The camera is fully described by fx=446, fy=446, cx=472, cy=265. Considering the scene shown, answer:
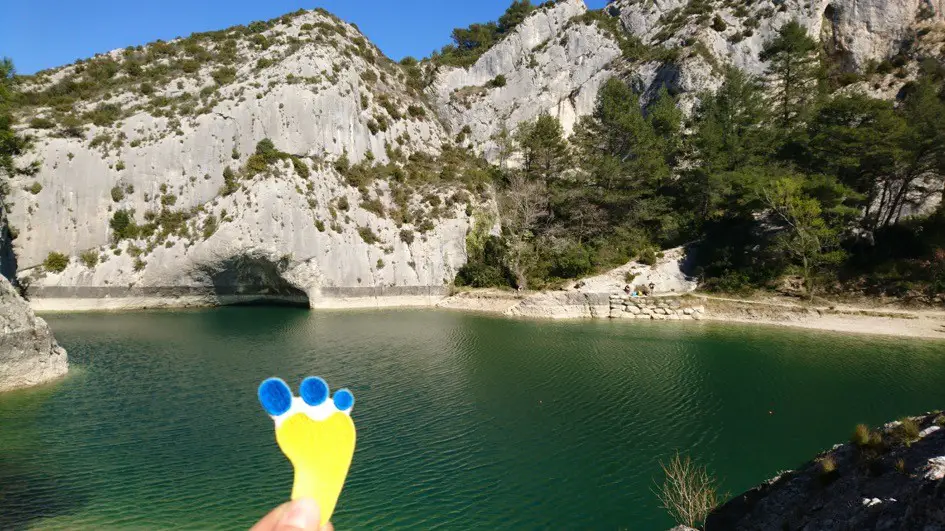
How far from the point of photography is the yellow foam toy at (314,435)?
204 centimetres

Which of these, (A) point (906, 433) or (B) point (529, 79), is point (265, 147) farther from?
(A) point (906, 433)

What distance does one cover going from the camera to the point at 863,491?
534 centimetres

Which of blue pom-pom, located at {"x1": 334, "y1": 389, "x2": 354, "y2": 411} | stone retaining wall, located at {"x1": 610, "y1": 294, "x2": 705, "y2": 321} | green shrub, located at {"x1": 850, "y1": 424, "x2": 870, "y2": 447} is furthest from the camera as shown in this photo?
stone retaining wall, located at {"x1": 610, "y1": 294, "x2": 705, "y2": 321}

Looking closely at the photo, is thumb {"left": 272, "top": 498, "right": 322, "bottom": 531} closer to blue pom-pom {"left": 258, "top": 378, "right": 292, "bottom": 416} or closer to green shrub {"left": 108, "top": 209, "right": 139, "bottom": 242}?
blue pom-pom {"left": 258, "top": 378, "right": 292, "bottom": 416}

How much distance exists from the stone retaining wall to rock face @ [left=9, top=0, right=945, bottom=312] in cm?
1798

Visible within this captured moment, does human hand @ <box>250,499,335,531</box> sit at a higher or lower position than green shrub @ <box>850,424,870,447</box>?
higher

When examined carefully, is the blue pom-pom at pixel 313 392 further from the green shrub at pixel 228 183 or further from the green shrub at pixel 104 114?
the green shrub at pixel 104 114

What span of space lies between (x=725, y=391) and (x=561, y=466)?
31.7 feet

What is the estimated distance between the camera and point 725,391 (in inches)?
675

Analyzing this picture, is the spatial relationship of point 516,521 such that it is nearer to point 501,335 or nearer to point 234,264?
point 501,335

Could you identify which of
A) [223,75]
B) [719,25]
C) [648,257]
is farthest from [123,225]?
[719,25]

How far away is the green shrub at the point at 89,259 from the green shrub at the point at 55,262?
1.24 m

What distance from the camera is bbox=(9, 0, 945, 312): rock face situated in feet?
127

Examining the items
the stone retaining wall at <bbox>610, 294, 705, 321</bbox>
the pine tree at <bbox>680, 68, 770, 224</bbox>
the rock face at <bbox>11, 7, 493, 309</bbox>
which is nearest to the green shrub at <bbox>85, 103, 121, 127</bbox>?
the rock face at <bbox>11, 7, 493, 309</bbox>
